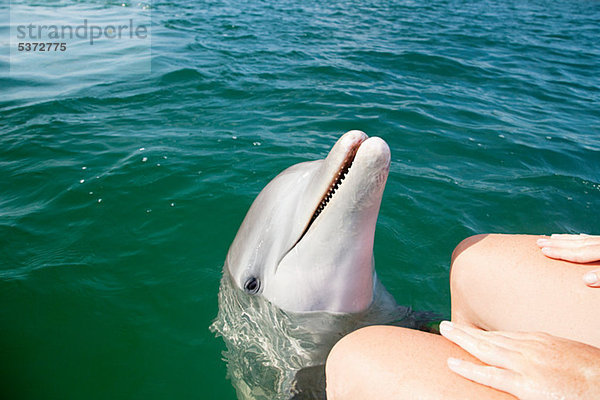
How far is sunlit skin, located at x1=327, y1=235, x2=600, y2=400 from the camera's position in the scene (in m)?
1.87

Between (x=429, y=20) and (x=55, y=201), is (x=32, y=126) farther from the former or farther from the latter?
(x=429, y=20)

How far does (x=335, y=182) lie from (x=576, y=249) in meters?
1.48

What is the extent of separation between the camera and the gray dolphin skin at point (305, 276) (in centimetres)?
289

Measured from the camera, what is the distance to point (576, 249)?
265cm

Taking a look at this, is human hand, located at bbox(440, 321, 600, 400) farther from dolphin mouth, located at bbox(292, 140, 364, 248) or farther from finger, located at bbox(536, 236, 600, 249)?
dolphin mouth, located at bbox(292, 140, 364, 248)

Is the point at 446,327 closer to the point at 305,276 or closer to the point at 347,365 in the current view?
the point at 347,365

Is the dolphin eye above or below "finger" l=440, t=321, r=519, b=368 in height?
below

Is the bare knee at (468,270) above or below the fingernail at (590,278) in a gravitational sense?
below

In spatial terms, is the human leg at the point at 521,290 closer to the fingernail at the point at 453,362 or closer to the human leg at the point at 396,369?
the human leg at the point at 396,369

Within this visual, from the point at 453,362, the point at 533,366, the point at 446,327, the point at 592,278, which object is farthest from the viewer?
the point at 592,278

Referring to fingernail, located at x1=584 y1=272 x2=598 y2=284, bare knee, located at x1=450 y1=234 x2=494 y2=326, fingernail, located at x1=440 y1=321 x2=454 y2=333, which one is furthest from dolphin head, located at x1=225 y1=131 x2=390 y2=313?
fingernail, located at x1=584 y1=272 x2=598 y2=284
